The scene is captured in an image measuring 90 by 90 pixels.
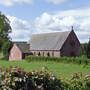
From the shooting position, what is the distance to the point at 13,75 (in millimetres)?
10094

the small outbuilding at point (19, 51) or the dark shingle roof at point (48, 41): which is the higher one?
the dark shingle roof at point (48, 41)

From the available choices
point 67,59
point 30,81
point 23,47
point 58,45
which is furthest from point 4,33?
point 30,81

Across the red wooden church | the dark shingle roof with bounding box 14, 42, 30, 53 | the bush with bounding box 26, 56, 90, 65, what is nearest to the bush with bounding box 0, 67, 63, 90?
the bush with bounding box 26, 56, 90, 65

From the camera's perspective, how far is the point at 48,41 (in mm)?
97250

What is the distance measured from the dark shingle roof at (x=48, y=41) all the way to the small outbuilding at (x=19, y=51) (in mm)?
1976

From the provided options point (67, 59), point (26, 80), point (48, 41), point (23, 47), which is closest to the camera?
point (26, 80)

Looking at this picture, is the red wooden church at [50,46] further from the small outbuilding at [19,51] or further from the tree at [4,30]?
the tree at [4,30]

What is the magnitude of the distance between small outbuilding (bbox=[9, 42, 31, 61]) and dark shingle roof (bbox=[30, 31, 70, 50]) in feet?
6.48

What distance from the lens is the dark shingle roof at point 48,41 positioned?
301 ft

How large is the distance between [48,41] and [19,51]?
27.6 ft

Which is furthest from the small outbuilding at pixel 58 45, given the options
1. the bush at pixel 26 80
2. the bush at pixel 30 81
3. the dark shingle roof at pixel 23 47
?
the bush at pixel 26 80

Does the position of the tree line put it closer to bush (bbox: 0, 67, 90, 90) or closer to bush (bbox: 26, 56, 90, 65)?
bush (bbox: 26, 56, 90, 65)

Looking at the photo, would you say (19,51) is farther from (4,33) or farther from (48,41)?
(4,33)

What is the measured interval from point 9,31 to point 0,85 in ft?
368
